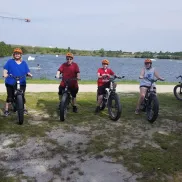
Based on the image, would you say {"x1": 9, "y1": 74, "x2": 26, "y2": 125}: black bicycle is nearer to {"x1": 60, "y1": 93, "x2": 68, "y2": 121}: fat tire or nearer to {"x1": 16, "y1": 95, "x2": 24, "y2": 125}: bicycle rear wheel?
{"x1": 16, "y1": 95, "x2": 24, "y2": 125}: bicycle rear wheel

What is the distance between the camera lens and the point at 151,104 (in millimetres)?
8109

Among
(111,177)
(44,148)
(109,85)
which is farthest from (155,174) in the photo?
(109,85)

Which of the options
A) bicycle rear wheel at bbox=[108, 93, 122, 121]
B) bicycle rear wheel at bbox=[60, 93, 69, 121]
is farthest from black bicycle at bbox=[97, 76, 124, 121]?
bicycle rear wheel at bbox=[60, 93, 69, 121]

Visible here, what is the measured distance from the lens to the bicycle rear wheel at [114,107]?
789 cm

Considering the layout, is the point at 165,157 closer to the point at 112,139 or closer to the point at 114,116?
the point at 112,139

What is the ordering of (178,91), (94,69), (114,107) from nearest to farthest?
(114,107), (178,91), (94,69)

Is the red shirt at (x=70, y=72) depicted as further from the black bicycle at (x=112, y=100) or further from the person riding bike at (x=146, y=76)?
the person riding bike at (x=146, y=76)

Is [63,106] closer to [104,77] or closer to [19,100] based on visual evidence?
[19,100]

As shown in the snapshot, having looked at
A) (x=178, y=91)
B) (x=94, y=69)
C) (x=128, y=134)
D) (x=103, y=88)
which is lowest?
(x=94, y=69)

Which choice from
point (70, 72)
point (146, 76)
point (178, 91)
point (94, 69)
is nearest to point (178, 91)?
point (178, 91)

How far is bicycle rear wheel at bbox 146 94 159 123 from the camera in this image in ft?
25.7

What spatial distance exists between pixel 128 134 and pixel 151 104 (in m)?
1.50

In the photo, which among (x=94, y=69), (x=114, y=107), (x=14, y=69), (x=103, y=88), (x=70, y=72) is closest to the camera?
(x=14, y=69)

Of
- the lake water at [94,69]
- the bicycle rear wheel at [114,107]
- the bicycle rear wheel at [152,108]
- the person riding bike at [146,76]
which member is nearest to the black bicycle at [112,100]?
the bicycle rear wheel at [114,107]
